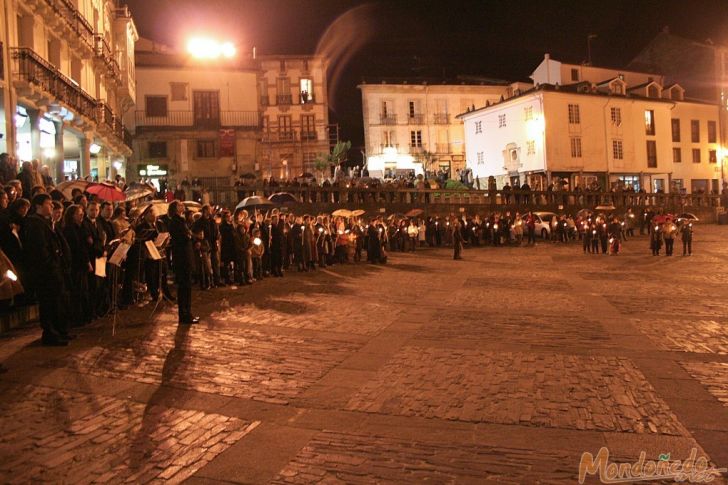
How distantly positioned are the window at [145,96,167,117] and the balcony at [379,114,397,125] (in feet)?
72.7

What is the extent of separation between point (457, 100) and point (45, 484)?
60802 millimetres

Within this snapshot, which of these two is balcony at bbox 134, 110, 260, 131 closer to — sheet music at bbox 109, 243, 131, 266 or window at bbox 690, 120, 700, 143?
sheet music at bbox 109, 243, 131, 266

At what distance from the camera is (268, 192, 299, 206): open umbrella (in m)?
30.1

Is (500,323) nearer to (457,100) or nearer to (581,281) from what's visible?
(581,281)

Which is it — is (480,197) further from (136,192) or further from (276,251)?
(136,192)

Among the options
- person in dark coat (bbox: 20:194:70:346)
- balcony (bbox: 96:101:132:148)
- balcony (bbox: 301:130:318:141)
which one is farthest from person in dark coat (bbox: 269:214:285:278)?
balcony (bbox: 301:130:318:141)

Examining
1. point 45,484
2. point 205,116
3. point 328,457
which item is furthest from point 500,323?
point 205,116

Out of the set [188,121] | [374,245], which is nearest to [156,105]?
[188,121]

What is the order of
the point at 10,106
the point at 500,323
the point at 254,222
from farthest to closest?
Result: the point at 10,106
the point at 254,222
the point at 500,323

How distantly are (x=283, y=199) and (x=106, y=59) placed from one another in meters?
12.7

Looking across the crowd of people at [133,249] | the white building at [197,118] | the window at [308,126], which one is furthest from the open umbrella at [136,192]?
the window at [308,126]

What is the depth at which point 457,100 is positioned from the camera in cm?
6231

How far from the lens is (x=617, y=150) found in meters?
54.7

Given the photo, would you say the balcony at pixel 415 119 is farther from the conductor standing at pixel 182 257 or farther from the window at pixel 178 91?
the conductor standing at pixel 182 257
